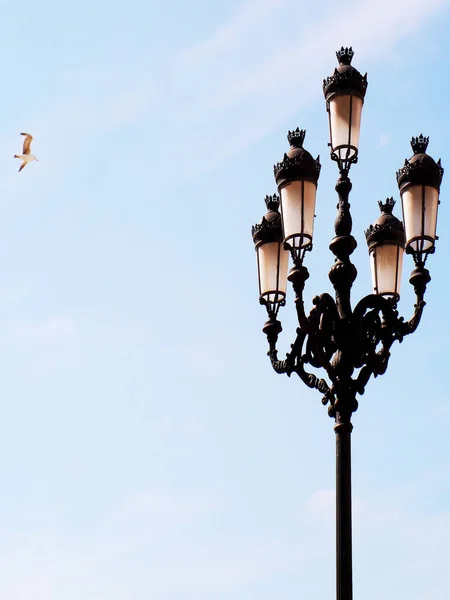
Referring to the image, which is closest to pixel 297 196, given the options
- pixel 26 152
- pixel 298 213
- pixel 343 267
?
pixel 298 213

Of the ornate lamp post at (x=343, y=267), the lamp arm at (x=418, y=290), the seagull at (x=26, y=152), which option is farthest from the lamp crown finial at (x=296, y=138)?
the seagull at (x=26, y=152)

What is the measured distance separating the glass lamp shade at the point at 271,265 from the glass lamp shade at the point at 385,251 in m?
0.83

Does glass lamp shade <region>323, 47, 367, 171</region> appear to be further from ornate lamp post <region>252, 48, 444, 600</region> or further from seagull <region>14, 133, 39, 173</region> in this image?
seagull <region>14, 133, 39, 173</region>

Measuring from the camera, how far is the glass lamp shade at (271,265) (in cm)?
997

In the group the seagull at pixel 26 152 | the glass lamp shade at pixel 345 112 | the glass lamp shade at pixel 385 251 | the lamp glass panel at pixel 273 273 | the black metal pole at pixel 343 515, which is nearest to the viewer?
the black metal pole at pixel 343 515

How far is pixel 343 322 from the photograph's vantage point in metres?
9.09

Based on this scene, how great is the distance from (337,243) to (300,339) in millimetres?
880

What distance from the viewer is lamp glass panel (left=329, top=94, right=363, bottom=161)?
971 centimetres

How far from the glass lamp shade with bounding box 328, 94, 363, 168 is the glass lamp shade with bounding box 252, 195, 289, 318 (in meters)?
0.88

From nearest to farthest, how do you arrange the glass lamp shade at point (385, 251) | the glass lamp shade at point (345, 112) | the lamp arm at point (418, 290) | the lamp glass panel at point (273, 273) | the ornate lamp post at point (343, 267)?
1. the ornate lamp post at point (343, 267)
2. the lamp arm at point (418, 290)
3. the glass lamp shade at point (345, 112)
4. the lamp glass panel at point (273, 273)
5. the glass lamp shade at point (385, 251)

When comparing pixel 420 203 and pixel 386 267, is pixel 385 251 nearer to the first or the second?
pixel 386 267

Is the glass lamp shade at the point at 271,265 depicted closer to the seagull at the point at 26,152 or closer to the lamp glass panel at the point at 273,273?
the lamp glass panel at the point at 273,273

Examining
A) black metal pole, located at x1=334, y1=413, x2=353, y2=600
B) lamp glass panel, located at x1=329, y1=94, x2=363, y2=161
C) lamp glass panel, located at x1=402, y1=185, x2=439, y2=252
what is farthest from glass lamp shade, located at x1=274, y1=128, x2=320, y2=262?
black metal pole, located at x1=334, y1=413, x2=353, y2=600

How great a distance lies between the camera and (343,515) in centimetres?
839
